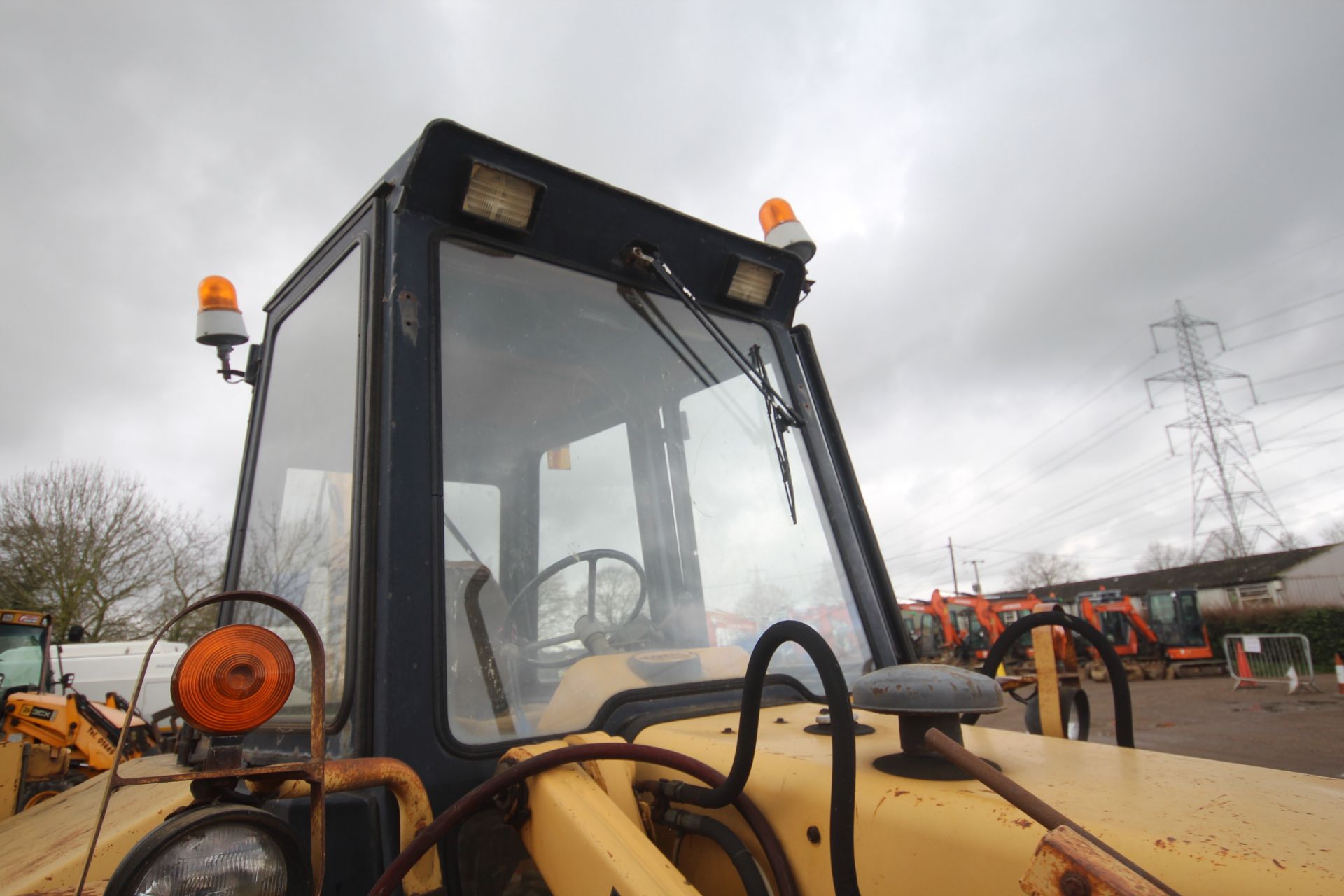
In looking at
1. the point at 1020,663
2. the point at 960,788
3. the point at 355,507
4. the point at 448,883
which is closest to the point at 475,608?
the point at 355,507

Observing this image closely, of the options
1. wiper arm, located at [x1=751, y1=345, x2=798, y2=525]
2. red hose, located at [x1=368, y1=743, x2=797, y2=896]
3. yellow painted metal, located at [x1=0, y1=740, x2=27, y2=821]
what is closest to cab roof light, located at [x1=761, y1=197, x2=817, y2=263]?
wiper arm, located at [x1=751, y1=345, x2=798, y2=525]

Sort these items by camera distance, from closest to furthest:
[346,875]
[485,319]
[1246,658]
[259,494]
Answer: [346,875] < [485,319] < [259,494] < [1246,658]

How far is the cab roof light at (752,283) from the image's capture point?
7.64 ft

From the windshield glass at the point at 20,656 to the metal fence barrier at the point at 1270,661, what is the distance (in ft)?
72.5

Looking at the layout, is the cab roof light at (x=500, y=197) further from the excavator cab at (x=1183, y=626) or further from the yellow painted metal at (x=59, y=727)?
the excavator cab at (x=1183, y=626)

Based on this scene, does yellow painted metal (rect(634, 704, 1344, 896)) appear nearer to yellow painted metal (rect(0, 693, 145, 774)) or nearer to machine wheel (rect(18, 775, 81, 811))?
machine wheel (rect(18, 775, 81, 811))

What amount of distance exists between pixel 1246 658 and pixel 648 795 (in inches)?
946

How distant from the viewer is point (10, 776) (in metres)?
4.30

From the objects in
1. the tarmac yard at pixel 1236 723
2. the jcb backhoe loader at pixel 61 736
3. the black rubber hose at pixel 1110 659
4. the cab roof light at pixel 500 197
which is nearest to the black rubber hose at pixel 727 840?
the black rubber hose at pixel 1110 659

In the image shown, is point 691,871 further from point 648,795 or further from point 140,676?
point 140,676

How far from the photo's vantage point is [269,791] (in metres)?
1.16

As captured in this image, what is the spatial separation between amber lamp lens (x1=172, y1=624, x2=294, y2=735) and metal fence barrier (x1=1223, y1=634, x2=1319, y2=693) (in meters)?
21.4

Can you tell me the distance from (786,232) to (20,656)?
1269cm

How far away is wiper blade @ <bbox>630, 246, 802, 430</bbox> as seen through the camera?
2.13m
